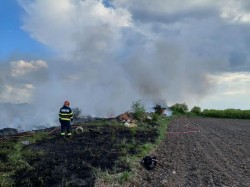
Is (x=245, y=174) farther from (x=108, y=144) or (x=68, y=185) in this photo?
(x=108, y=144)

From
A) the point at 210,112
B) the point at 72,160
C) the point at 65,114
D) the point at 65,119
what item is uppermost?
the point at 210,112

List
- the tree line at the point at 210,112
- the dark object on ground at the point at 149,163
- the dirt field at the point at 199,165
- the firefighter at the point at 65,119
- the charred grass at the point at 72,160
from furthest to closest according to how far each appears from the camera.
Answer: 1. the tree line at the point at 210,112
2. the firefighter at the point at 65,119
3. the dark object on ground at the point at 149,163
4. the dirt field at the point at 199,165
5. the charred grass at the point at 72,160

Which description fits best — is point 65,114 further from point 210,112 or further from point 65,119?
point 210,112

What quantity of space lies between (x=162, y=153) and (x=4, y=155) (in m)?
5.60

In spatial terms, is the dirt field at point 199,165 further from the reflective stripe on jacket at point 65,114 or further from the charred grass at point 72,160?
the reflective stripe on jacket at point 65,114

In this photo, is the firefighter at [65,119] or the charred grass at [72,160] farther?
the firefighter at [65,119]

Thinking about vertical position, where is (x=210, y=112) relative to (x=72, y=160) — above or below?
above

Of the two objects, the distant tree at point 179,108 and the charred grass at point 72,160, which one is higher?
the distant tree at point 179,108

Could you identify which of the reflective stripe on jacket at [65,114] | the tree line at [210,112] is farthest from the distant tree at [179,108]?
the reflective stripe on jacket at [65,114]

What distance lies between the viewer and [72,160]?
12883mm

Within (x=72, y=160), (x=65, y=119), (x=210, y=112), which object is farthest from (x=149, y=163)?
(x=210, y=112)

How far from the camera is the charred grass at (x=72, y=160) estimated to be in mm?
10242

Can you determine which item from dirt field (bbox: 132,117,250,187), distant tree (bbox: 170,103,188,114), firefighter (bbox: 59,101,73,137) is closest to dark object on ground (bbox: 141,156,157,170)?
dirt field (bbox: 132,117,250,187)

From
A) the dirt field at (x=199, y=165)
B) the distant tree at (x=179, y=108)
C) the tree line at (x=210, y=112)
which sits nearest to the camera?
the dirt field at (x=199, y=165)
